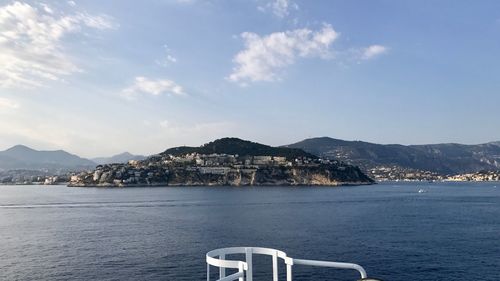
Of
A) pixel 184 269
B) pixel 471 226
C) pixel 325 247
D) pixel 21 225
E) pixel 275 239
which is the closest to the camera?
pixel 184 269

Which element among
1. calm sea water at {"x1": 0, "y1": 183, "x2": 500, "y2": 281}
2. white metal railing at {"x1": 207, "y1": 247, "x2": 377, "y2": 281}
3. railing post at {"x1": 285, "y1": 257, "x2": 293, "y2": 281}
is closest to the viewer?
white metal railing at {"x1": 207, "y1": 247, "x2": 377, "y2": 281}

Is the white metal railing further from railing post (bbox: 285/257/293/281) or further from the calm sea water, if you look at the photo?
the calm sea water

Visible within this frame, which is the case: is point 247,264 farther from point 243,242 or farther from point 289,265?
point 243,242

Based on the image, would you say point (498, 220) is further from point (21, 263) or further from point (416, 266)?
point (21, 263)

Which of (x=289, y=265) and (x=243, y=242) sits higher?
(x=289, y=265)

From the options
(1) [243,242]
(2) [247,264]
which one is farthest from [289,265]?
(1) [243,242]

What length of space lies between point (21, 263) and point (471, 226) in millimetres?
73874

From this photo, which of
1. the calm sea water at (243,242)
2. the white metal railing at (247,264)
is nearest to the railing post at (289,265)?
the white metal railing at (247,264)

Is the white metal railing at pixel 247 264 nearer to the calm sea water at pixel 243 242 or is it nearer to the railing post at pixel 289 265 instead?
the railing post at pixel 289 265

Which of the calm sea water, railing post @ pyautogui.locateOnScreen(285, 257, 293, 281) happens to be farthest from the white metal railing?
the calm sea water

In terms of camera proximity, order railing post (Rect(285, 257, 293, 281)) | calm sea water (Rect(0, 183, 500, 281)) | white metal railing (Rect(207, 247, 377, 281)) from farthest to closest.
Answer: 1. calm sea water (Rect(0, 183, 500, 281))
2. railing post (Rect(285, 257, 293, 281))
3. white metal railing (Rect(207, 247, 377, 281))

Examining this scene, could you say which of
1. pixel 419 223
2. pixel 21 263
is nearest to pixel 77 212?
pixel 21 263

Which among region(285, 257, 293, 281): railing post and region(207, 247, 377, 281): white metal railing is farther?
region(285, 257, 293, 281): railing post

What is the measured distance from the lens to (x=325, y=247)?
6072cm
